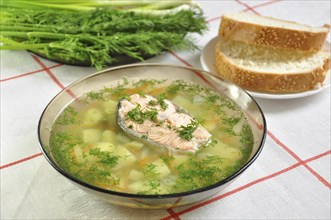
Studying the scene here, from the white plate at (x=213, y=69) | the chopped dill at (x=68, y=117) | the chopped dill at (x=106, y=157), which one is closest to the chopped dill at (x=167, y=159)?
the chopped dill at (x=106, y=157)

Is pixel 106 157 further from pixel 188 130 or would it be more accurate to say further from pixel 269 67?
pixel 269 67

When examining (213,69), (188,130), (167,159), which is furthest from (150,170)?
(213,69)

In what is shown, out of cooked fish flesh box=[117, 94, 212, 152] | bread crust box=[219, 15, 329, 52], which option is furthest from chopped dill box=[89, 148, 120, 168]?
bread crust box=[219, 15, 329, 52]

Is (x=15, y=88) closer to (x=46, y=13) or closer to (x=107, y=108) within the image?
(x=46, y=13)

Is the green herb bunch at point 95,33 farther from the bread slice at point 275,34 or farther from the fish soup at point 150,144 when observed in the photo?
the fish soup at point 150,144

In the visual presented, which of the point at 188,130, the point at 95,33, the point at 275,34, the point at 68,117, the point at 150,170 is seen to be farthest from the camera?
the point at 95,33

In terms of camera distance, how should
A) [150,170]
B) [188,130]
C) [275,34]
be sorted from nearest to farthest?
[150,170] → [188,130] → [275,34]

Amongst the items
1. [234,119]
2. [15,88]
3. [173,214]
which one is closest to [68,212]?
[173,214]
